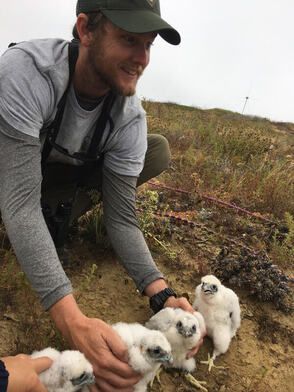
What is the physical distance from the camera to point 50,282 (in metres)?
2.85

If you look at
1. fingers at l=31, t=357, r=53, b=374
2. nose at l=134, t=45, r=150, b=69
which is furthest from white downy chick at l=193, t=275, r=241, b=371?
nose at l=134, t=45, r=150, b=69

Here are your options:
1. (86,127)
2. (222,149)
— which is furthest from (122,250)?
(222,149)

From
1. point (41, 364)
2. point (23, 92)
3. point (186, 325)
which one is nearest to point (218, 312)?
point (186, 325)

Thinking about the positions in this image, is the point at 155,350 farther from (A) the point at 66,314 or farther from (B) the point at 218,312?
(B) the point at 218,312

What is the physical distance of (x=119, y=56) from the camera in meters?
3.29

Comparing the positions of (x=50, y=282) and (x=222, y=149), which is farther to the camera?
(x=222, y=149)

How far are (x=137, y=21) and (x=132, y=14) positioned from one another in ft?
0.23

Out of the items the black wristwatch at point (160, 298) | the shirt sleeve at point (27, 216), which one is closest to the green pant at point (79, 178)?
the shirt sleeve at point (27, 216)

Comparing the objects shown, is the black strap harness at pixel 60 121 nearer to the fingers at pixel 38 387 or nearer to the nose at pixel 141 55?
the nose at pixel 141 55

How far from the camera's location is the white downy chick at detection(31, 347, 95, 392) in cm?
265

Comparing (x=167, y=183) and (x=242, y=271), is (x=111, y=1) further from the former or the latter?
(x=167, y=183)

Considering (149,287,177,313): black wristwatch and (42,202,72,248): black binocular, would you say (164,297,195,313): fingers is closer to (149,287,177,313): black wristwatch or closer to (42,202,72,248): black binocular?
(149,287,177,313): black wristwatch

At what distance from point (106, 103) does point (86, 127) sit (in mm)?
229

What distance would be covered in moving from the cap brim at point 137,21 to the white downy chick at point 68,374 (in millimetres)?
1982
